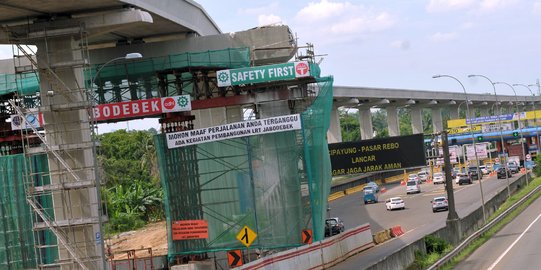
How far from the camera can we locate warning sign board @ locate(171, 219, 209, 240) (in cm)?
3866

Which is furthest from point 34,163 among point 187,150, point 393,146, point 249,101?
point 393,146

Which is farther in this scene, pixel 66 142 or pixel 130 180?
pixel 130 180

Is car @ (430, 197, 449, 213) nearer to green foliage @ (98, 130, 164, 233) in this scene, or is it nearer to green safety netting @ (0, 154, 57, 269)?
green foliage @ (98, 130, 164, 233)

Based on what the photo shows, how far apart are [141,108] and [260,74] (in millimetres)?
5727

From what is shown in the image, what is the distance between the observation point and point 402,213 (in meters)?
69.5

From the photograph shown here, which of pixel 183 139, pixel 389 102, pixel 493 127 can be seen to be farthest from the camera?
pixel 493 127

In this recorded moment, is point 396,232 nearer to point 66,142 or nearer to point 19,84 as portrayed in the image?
point 19,84

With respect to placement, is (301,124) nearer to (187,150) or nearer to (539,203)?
(187,150)

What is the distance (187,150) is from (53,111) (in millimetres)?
9145

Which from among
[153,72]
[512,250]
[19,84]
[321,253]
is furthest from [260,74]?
[512,250]

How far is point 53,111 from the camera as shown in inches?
1277

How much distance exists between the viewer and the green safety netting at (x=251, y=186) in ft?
128

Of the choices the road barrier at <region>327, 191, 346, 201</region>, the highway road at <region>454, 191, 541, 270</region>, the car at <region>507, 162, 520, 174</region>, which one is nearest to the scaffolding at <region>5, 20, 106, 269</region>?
the highway road at <region>454, 191, 541, 270</region>

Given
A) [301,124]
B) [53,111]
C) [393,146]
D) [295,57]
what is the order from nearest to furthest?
[53,111] → [301,124] → [295,57] → [393,146]
